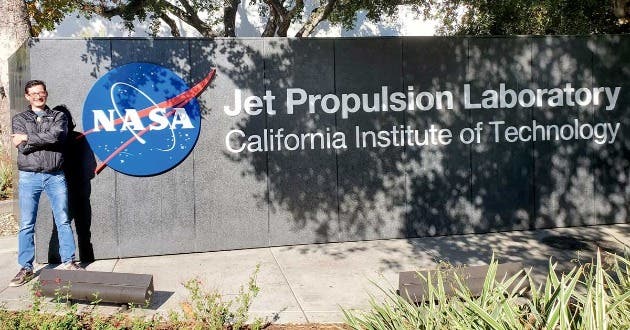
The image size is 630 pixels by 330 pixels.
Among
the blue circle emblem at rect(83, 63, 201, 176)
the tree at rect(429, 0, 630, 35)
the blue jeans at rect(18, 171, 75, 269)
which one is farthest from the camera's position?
the tree at rect(429, 0, 630, 35)

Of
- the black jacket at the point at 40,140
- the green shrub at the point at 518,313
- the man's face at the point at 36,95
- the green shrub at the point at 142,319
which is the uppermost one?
the man's face at the point at 36,95

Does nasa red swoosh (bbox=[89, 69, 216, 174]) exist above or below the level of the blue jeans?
above

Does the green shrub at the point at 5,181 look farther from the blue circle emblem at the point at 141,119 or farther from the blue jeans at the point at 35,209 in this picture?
the blue jeans at the point at 35,209

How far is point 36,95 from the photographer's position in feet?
22.7

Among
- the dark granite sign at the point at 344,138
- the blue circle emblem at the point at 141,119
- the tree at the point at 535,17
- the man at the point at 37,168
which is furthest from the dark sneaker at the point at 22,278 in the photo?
the tree at the point at 535,17

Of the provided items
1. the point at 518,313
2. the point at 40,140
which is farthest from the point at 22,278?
the point at 518,313

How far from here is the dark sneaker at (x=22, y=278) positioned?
6830mm

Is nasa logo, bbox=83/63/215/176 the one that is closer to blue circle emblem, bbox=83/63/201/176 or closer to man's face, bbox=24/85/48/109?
blue circle emblem, bbox=83/63/201/176

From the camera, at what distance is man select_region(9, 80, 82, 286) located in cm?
688

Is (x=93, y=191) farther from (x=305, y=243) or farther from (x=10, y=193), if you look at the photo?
(x=10, y=193)

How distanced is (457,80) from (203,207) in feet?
12.4

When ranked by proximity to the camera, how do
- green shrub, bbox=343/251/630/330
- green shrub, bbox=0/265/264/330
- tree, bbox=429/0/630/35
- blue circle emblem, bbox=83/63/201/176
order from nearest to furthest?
green shrub, bbox=343/251/630/330 < green shrub, bbox=0/265/264/330 < blue circle emblem, bbox=83/63/201/176 < tree, bbox=429/0/630/35

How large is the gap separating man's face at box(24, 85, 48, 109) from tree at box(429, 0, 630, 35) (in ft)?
20.3

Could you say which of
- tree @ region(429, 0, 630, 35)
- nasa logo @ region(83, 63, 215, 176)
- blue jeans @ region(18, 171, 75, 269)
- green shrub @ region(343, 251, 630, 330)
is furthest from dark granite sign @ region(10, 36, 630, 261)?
green shrub @ region(343, 251, 630, 330)
